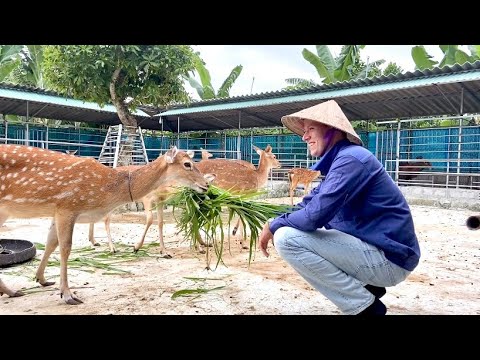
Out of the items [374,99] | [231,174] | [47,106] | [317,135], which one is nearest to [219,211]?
[317,135]

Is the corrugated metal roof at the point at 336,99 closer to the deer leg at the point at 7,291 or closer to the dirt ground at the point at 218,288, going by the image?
the dirt ground at the point at 218,288

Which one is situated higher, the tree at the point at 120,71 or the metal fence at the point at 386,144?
the tree at the point at 120,71

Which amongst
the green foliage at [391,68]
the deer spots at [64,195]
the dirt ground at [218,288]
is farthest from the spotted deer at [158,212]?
the green foliage at [391,68]

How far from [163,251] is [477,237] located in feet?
18.7

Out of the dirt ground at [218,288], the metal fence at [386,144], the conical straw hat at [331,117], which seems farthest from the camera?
the metal fence at [386,144]

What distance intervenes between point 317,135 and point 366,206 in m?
0.65

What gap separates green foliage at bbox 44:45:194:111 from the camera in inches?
403

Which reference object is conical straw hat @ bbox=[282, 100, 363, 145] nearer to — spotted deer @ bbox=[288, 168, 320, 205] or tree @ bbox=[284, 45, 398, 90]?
spotted deer @ bbox=[288, 168, 320, 205]

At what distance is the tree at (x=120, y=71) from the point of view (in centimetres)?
1025

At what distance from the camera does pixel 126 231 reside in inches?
298

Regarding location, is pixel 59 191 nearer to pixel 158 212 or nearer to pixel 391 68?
pixel 158 212

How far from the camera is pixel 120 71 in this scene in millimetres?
10883
